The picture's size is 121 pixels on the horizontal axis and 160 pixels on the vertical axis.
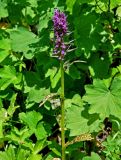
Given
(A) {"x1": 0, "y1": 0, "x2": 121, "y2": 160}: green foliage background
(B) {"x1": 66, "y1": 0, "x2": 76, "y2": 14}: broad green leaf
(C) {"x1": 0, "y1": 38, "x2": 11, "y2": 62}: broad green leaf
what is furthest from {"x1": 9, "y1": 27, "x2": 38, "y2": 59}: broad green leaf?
(B) {"x1": 66, "y1": 0, "x2": 76, "y2": 14}: broad green leaf

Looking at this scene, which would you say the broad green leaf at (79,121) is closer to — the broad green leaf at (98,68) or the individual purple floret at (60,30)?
the broad green leaf at (98,68)

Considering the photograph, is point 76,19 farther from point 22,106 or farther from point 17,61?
point 22,106

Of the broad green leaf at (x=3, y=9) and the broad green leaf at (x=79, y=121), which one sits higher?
the broad green leaf at (x=3, y=9)

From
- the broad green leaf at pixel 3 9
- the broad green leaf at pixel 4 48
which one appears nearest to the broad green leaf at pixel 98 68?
the broad green leaf at pixel 4 48

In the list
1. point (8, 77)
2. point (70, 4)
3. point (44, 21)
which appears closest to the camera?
point (70, 4)

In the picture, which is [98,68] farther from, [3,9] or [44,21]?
[3,9]

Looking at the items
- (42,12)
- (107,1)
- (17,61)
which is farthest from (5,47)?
(107,1)

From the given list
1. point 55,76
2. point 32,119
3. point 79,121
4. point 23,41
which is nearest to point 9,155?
point 32,119

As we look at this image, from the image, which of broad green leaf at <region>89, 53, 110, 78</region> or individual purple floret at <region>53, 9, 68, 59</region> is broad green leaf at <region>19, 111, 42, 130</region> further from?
individual purple floret at <region>53, 9, 68, 59</region>
